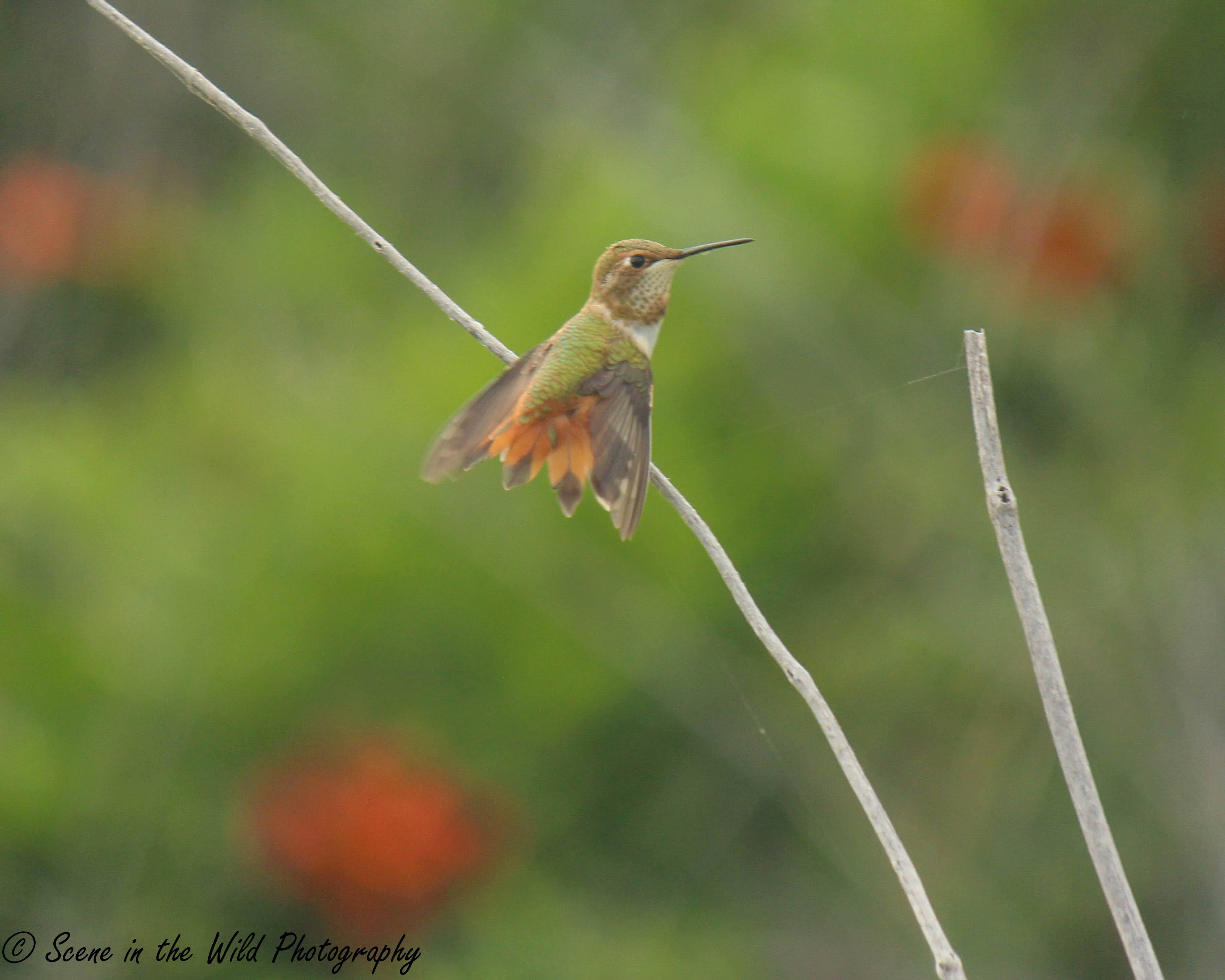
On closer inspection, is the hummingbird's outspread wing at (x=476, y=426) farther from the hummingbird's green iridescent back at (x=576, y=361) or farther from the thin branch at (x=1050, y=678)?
the thin branch at (x=1050, y=678)

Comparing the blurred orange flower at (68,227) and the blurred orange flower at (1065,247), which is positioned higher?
the blurred orange flower at (1065,247)

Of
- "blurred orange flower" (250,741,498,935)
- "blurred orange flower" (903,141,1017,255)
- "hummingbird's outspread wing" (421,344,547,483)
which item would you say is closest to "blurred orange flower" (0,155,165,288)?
"blurred orange flower" (250,741,498,935)

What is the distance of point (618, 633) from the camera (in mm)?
2014

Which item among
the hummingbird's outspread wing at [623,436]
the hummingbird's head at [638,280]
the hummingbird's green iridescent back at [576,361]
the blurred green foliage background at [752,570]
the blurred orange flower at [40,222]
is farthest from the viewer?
the blurred orange flower at [40,222]

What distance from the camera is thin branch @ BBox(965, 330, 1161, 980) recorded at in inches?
21.3

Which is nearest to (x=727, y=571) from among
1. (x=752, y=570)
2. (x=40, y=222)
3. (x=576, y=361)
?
(x=576, y=361)

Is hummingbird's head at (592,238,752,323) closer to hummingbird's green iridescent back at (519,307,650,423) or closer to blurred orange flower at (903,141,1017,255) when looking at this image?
hummingbird's green iridescent back at (519,307,650,423)

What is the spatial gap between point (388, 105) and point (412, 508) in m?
2.68

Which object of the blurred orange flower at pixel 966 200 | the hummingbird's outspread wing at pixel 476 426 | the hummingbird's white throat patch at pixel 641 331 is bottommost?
the hummingbird's outspread wing at pixel 476 426

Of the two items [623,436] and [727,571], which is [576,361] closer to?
[623,436]

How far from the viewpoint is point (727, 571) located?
646 mm

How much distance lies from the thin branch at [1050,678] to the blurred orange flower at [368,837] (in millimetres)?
1330

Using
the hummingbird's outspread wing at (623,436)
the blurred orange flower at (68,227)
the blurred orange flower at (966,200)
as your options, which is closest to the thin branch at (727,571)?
the hummingbird's outspread wing at (623,436)

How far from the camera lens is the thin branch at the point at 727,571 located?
22.6 inches
